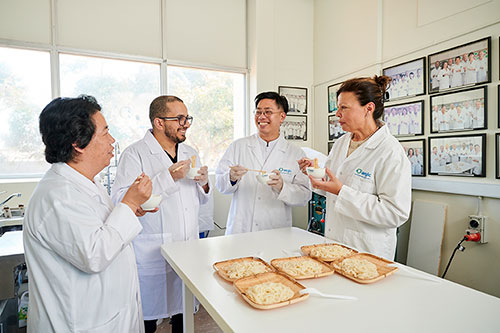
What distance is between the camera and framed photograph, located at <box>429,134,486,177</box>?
2322 mm

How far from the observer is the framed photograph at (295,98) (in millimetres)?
4062

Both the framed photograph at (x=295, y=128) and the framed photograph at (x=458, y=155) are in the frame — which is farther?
the framed photograph at (x=295, y=128)

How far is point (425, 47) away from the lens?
2719 mm

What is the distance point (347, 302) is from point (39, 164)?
341cm

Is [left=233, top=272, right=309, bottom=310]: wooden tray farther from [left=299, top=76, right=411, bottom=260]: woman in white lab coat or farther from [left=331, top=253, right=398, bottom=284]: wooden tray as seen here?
[left=299, top=76, right=411, bottom=260]: woman in white lab coat

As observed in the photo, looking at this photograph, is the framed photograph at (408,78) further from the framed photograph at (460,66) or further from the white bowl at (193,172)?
the white bowl at (193,172)

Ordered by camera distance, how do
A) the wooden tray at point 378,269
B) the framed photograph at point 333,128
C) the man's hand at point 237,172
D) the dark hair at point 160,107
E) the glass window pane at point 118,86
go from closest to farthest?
A: the wooden tray at point 378,269 → the dark hair at point 160,107 → the man's hand at point 237,172 → the glass window pane at point 118,86 → the framed photograph at point 333,128

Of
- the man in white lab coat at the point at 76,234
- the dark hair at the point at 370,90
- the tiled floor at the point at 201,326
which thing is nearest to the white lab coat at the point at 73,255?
the man in white lab coat at the point at 76,234

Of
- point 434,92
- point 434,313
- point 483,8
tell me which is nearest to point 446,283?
point 434,313

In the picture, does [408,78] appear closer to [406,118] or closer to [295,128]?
[406,118]

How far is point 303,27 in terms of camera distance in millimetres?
4168

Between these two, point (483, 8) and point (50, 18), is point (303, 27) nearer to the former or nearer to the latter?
point (483, 8)

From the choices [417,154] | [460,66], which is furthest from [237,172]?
[460,66]

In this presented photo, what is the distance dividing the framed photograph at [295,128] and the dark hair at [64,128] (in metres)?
3.05
